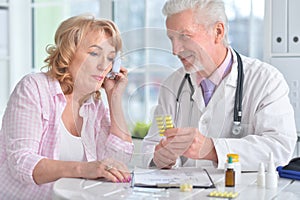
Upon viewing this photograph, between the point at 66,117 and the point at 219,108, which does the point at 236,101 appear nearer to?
the point at 219,108

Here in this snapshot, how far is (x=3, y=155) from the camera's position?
1958 mm

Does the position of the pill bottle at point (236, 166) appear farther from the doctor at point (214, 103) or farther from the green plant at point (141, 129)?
the green plant at point (141, 129)

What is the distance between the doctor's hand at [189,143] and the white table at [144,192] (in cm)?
14

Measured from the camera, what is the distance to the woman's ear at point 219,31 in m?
2.04

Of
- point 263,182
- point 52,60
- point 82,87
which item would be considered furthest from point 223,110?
point 52,60

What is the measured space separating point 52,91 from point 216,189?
685mm

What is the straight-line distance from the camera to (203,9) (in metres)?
2.00

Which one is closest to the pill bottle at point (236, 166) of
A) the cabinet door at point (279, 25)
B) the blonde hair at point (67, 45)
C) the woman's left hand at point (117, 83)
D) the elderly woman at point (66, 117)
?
the elderly woman at point (66, 117)

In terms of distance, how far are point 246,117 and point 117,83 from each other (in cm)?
47

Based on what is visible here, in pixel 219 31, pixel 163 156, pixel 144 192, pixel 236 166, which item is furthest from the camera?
pixel 219 31

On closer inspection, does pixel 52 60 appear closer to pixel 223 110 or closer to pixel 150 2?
pixel 223 110

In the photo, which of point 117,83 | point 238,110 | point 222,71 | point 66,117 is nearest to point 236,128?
point 238,110

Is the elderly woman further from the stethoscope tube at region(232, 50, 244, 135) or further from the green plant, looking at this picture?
the stethoscope tube at region(232, 50, 244, 135)

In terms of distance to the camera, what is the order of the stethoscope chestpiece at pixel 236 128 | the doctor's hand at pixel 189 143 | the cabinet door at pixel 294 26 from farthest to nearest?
the cabinet door at pixel 294 26
the stethoscope chestpiece at pixel 236 128
the doctor's hand at pixel 189 143
